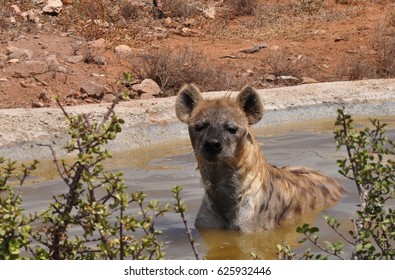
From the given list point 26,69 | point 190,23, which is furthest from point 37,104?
point 190,23

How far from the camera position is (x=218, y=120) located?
6.49 m

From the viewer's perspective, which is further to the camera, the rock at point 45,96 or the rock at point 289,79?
the rock at point 289,79

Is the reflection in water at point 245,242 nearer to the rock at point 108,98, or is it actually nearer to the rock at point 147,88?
the rock at point 108,98

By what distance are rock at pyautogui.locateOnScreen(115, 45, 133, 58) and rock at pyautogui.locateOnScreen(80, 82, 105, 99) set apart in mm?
1867

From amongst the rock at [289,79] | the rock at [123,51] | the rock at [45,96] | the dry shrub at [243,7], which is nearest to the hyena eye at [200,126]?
the rock at [45,96]

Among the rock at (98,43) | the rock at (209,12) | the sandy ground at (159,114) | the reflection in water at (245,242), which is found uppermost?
the reflection in water at (245,242)

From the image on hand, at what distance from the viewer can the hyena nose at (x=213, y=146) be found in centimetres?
620

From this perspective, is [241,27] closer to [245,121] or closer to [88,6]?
[88,6]

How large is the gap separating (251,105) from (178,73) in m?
4.99

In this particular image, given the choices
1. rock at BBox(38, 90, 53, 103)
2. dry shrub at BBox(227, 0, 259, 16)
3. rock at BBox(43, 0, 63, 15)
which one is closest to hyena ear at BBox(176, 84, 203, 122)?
rock at BBox(38, 90, 53, 103)

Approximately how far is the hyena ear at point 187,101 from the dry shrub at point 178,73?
463 cm

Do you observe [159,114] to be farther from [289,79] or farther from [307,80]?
[307,80]

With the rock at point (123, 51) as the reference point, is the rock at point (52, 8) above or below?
below

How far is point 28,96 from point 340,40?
19.9ft
